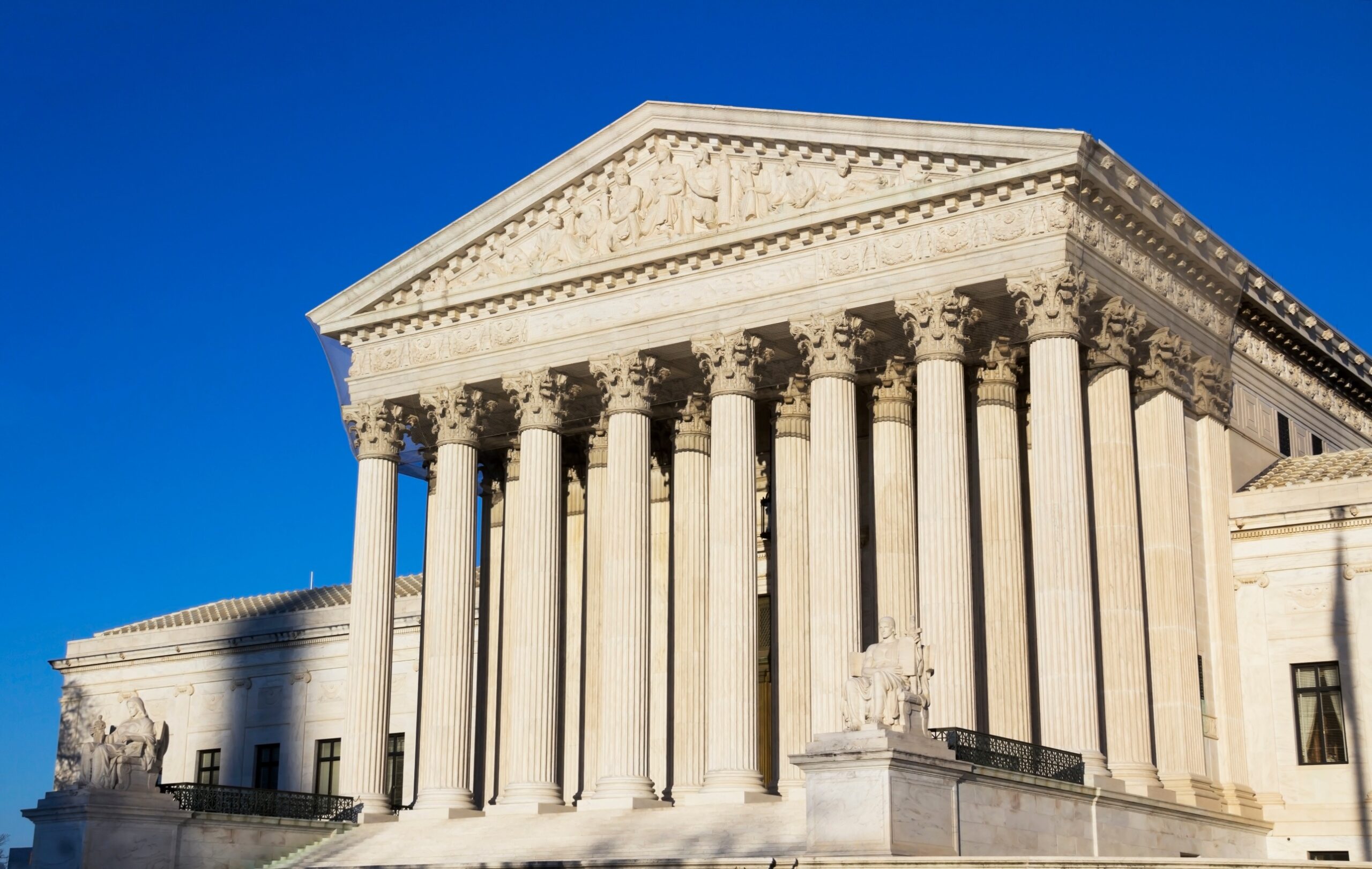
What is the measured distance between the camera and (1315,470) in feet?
149

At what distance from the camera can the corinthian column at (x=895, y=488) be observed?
135 feet

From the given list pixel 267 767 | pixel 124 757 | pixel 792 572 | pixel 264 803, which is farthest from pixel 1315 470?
pixel 267 767

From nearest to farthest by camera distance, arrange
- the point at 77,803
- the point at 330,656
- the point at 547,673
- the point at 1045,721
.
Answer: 1. the point at 1045,721
2. the point at 77,803
3. the point at 547,673
4. the point at 330,656

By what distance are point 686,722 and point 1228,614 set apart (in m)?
13.6

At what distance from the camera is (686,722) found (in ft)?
148

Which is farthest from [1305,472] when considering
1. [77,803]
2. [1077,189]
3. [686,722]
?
[77,803]

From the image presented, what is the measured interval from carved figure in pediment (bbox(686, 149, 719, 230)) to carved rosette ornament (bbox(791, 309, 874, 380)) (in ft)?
12.9

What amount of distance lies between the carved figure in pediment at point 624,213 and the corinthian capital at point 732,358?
3525mm

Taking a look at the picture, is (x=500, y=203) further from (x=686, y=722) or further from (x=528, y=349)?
(x=686, y=722)

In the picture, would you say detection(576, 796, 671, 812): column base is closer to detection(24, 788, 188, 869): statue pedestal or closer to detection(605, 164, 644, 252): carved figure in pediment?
detection(24, 788, 188, 869): statue pedestal

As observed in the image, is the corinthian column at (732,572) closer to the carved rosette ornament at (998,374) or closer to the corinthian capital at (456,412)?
the carved rosette ornament at (998,374)

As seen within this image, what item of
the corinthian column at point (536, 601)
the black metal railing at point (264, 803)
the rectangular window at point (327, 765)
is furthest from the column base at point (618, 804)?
the rectangular window at point (327, 765)

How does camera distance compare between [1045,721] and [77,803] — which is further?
[77,803]

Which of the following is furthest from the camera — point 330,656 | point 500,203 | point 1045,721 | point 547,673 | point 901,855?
point 330,656
